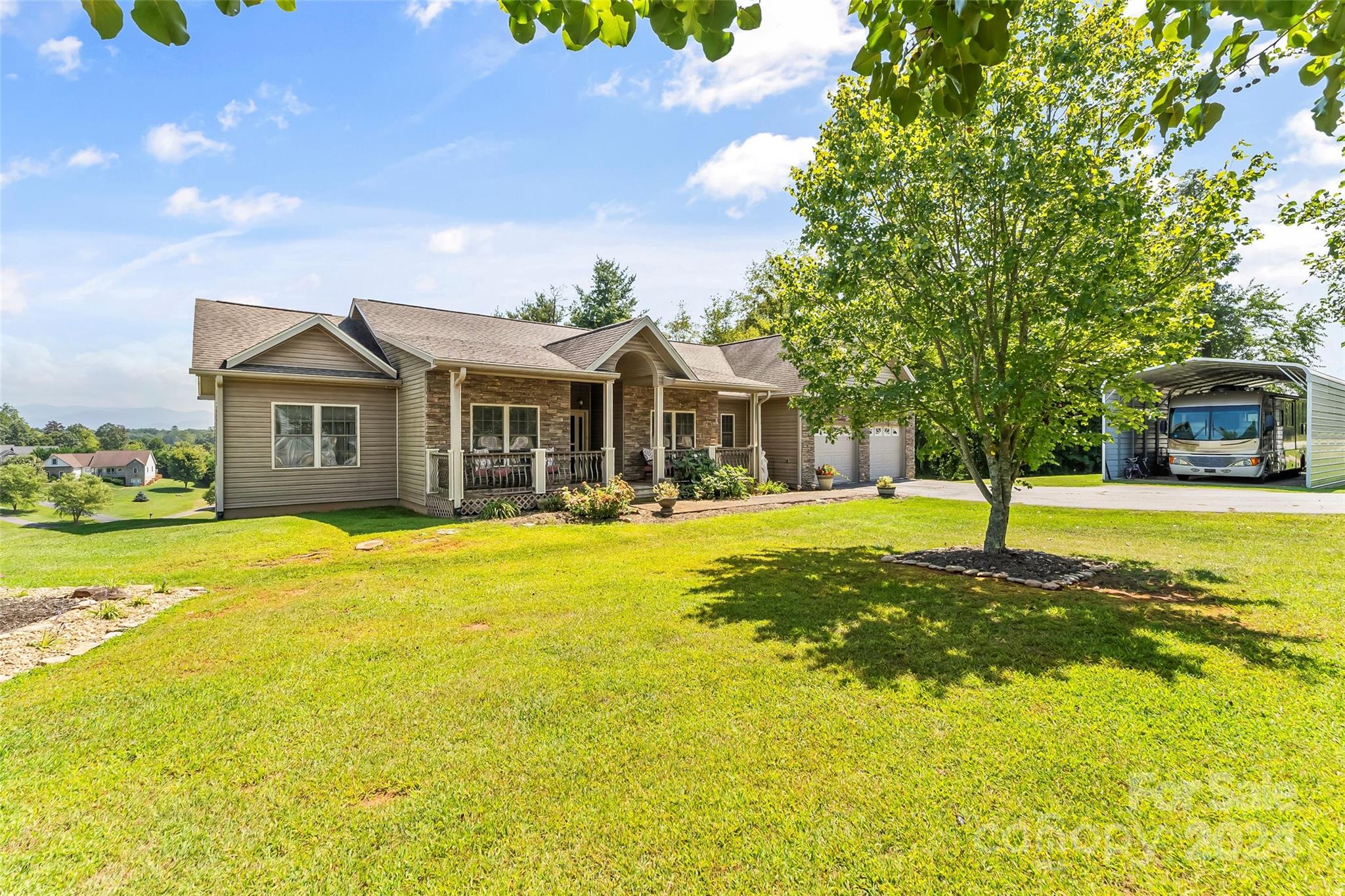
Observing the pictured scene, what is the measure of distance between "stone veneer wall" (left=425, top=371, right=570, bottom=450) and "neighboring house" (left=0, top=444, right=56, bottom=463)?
1001cm

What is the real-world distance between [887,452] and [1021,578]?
16059mm

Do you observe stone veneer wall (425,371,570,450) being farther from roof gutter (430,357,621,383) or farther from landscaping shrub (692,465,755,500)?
landscaping shrub (692,465,755,500)

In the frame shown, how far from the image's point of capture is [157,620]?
214 inches

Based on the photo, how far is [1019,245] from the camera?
6.98m

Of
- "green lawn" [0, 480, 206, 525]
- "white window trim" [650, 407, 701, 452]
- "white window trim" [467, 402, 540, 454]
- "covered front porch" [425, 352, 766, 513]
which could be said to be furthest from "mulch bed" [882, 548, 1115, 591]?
"green lawn" [0, 480, 206, 525]

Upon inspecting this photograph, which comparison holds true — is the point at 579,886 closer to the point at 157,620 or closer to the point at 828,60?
the point at 157,620

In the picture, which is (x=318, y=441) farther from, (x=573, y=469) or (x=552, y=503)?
(x=573, y=469)

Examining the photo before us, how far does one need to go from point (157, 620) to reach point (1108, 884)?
24.1 ft

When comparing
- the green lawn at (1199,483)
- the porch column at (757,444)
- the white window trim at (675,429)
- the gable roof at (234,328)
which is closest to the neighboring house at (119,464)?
the gable roof at (234,328)

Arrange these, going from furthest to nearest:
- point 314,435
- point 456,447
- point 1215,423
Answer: point 1215,423, point 314,435, point 456,447

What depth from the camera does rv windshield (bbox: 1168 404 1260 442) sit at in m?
18.0

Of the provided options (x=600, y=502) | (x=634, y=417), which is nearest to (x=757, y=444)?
(x=634, y=417)

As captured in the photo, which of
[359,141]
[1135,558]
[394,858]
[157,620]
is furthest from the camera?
[359,141]

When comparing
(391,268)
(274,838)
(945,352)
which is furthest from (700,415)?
(274,838)
